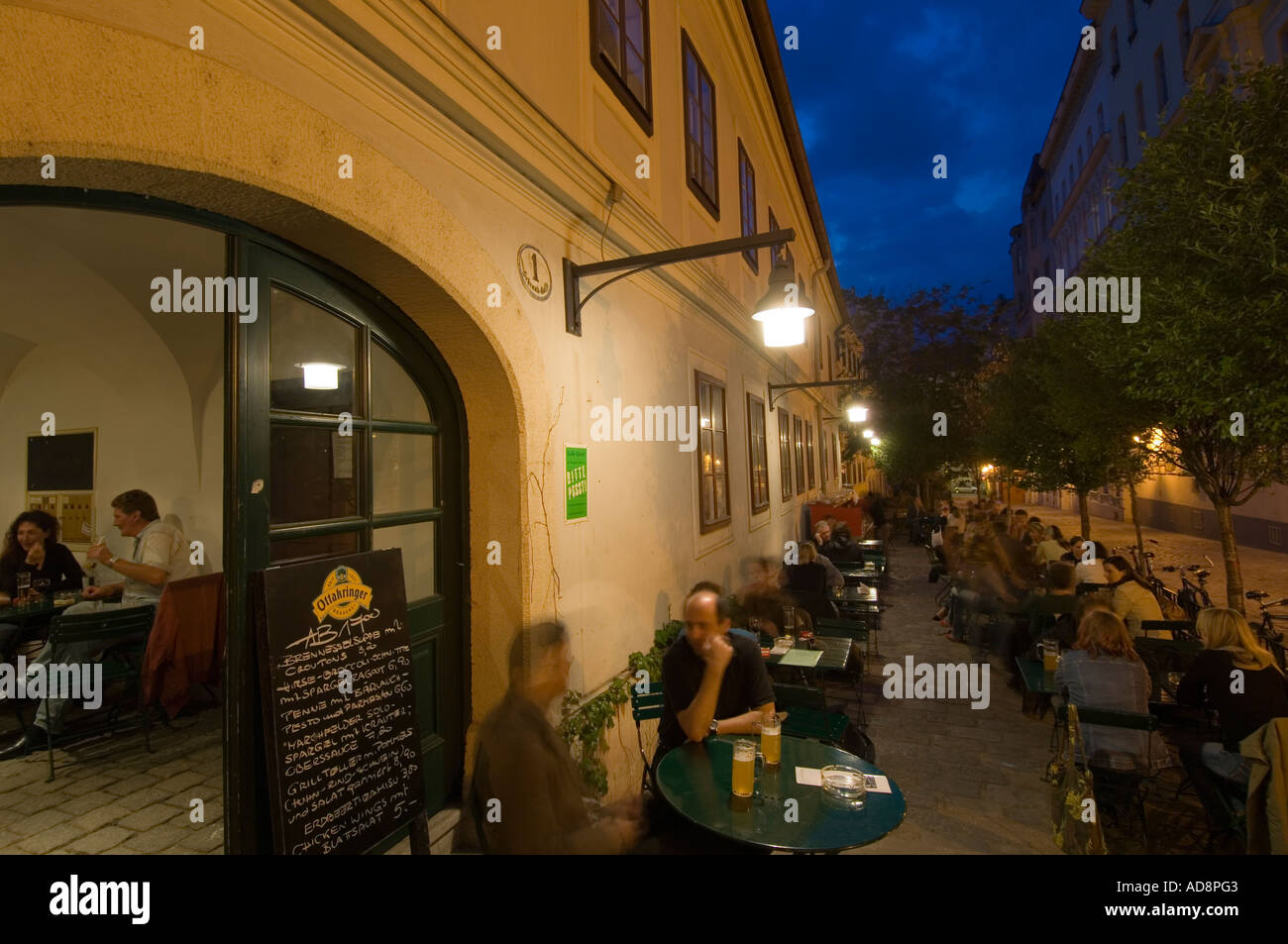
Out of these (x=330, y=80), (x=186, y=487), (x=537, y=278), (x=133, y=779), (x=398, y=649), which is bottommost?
(x=133, y=779)

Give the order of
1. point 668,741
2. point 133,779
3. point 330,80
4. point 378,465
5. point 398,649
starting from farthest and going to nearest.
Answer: point 133,779, point 668,741, point 378,465, point 398,649, point 330,80

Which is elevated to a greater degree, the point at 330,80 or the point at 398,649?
the point at 330,80

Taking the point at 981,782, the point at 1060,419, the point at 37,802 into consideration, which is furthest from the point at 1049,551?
the point at 37,802

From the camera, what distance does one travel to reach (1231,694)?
4074 mm

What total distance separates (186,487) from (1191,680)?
9.85 meters

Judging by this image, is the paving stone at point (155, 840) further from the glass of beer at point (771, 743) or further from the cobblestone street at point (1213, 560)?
the cobblestone street at point (1213, 560)

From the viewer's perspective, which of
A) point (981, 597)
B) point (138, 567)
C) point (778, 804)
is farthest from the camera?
point (981, 597)

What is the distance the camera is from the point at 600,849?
265 cm

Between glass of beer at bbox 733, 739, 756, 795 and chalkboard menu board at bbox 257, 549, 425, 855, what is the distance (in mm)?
1513

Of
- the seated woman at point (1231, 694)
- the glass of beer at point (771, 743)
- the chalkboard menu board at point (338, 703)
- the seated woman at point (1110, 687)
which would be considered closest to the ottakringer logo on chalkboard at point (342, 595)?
the chalkboard menu board at point (338, 703)

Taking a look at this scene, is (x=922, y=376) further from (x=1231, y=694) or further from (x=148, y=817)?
(x=148, y=817)

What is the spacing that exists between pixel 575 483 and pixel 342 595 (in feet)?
5.87
